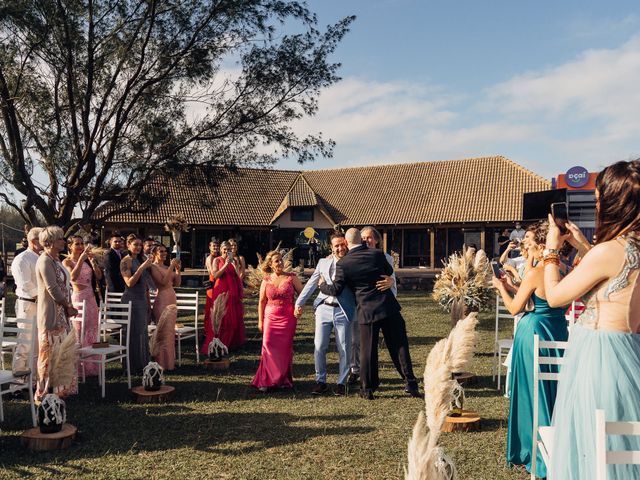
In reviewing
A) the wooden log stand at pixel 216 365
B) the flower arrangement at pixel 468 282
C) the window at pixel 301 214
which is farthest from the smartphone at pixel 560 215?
the window at pixel 301 214

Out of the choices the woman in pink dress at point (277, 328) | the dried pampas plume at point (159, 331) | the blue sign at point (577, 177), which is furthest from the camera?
the blue sign at point (577, 177)

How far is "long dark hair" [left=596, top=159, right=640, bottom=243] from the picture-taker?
230cm

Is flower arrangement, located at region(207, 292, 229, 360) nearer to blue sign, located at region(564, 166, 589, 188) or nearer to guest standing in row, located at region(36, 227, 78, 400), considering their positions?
guest standing in row, located at region(36, 227, 78, 400)

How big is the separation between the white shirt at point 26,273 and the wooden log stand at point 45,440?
7.11 feet

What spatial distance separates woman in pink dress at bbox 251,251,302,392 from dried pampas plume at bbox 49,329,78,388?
266 cm

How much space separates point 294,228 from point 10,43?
21.0 meters

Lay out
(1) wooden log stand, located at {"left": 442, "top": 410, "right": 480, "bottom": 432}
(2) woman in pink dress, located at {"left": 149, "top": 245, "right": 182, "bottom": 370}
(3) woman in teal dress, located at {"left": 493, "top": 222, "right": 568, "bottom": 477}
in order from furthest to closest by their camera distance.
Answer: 1. (2) woman in pink dress, located at {"left": 149, "top": 245, "right": 182, "bottom": 370}
2. (1) wooden log stand, located at {"left": 442, "top": 410, "right": 480, "bottom": 432}
3. (3) woman in teal dress, located at {"left": 493, "top": 222, "right": 568, "bottom": 477}

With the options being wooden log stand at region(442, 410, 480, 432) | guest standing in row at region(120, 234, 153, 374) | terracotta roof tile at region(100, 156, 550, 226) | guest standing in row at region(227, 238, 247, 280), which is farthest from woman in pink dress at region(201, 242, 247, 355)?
terracotta roof tile at region(100, 156, 550, 226)

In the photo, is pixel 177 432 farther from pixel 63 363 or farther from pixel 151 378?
pixel 63 363

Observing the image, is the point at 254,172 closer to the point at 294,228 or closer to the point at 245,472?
the point at 294,228

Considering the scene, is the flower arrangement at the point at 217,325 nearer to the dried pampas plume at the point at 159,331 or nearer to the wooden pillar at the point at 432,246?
the dried pampas plume at the point at 159,331

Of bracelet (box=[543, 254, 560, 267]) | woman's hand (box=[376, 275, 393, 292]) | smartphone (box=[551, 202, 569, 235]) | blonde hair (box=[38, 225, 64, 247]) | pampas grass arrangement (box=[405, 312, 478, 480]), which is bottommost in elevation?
pampas grass arrangement (box=[405, 312, 478, 480])

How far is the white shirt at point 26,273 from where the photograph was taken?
6.24 m

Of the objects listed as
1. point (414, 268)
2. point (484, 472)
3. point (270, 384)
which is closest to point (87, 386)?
point (270, 384)
